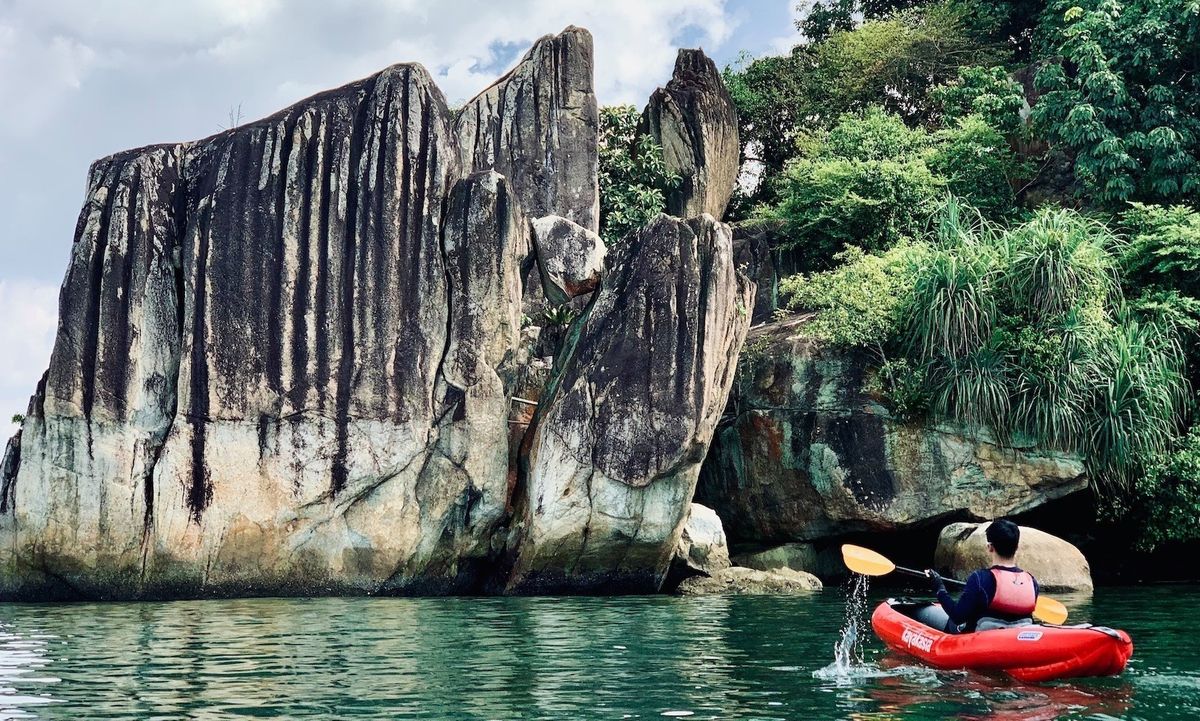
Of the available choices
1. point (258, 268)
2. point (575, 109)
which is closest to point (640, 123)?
point (575, 109)

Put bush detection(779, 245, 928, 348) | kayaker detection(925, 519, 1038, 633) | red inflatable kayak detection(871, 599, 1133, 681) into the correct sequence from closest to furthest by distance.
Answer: red inflatable kayak detection(871, 599, 1133, 681) → kayaker detection(925, 519, 1038, 633) → bush detection(779, 245, 928, 348)

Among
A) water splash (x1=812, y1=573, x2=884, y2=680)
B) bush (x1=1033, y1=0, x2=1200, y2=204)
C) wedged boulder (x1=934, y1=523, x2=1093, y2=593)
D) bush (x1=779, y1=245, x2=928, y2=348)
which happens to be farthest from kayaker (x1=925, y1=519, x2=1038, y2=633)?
bush (x1=1033, y1=0, x2=1200, y2=204)

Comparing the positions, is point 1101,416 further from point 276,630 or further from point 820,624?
point 276,630

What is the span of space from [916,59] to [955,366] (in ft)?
39.3

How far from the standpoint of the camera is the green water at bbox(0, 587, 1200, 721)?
8.32 m

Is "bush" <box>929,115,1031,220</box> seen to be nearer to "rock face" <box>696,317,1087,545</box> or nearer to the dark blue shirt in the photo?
"rock face" <box>696,317,1087,545</box>

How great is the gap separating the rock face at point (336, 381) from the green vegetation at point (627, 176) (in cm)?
659

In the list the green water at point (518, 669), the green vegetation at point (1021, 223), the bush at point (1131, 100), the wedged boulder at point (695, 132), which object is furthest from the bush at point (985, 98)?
the green water at point (518, 669)

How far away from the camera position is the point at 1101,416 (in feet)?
61.1

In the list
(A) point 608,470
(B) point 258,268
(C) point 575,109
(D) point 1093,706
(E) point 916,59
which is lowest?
(D) point 1093,706

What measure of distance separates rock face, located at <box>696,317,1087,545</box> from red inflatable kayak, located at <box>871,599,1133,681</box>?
837 cm

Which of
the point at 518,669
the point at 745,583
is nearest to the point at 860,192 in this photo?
the point at 745,583

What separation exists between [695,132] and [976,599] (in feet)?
56.2

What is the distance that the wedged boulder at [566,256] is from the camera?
18.6 metres
